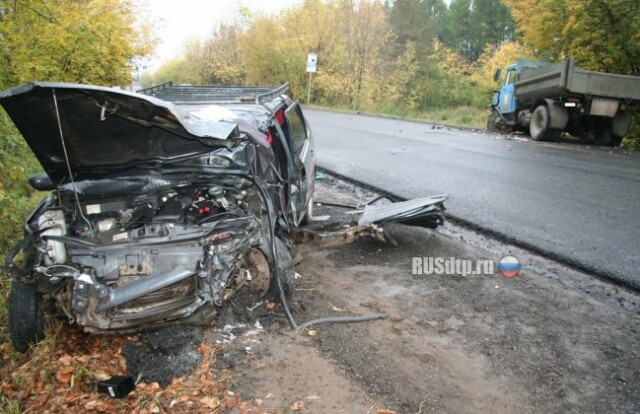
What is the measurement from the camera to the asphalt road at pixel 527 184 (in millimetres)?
5305

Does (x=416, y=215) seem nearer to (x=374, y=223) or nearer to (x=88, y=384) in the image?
(x=374, y=223)

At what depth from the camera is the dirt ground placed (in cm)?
290

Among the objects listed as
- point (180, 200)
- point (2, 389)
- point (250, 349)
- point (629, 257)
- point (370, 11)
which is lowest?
point (2, 389)

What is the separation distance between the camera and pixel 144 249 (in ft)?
10.7

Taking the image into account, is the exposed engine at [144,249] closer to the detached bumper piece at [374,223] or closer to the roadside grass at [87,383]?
the roadside grass at [87,383]

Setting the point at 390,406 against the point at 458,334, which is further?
the point at 458,334

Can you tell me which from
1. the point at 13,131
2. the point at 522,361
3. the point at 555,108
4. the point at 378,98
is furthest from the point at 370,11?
the point at 522,361

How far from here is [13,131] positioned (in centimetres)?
561

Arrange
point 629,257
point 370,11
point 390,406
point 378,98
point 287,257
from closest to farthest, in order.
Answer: point 390,406, point 287,257, point 629,257, point 370,11, point 378,98

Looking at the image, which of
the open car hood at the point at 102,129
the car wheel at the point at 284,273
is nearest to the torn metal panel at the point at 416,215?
the car wheel at the point at 284,273

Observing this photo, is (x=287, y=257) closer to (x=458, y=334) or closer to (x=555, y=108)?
(x=458, y=334)

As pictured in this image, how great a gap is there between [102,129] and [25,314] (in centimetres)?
143

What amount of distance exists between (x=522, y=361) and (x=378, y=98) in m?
34.4

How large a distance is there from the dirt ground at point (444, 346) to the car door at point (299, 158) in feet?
Result: 2.29
